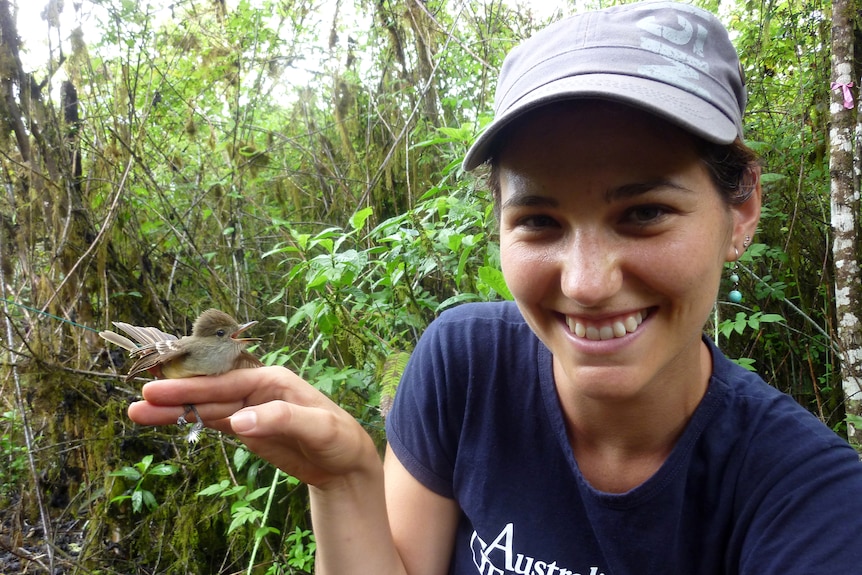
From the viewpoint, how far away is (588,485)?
4.56ft

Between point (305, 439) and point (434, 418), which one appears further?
point (434, 418)

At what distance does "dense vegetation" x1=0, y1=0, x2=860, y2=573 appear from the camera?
305cm

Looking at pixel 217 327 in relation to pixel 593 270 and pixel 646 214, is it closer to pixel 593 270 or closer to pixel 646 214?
pixel 593 270

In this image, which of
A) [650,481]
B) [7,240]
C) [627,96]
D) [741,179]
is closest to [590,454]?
[650,481]

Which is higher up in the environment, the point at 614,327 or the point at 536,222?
the point at 536,222

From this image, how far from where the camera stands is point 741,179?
1259mm

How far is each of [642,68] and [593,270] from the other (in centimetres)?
40

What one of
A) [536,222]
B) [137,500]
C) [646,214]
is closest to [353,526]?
[536,222]

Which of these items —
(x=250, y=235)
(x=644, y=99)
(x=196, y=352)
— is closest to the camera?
(x=644, y=99)

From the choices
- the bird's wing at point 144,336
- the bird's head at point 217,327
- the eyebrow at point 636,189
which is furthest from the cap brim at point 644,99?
the bird's wing at point 144,336

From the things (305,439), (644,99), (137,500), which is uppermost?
(644,99)

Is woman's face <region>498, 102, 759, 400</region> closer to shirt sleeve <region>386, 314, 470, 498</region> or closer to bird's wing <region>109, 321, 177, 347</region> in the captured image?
shirt sleeve <region>386, 314, 470, 498</region>

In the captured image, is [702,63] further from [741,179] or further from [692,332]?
[692,332]

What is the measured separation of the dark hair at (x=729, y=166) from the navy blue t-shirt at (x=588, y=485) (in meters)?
0.46
